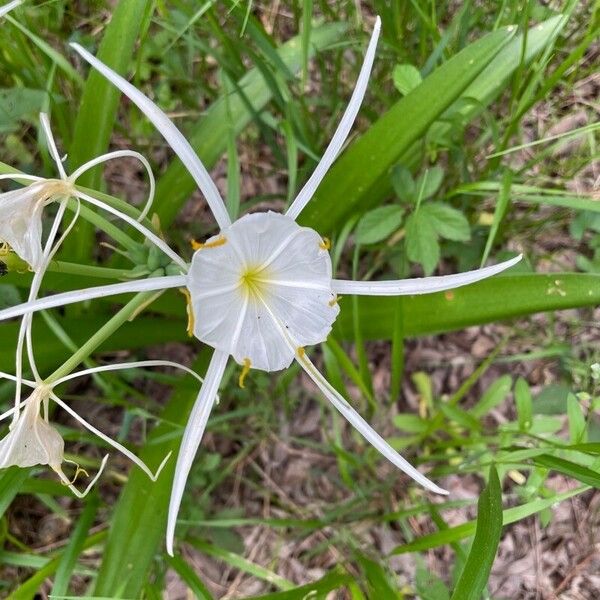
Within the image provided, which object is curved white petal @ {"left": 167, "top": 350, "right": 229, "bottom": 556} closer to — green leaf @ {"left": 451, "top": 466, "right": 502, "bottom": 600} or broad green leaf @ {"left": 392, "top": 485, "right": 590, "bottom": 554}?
green leaf @ {"left": 451, "top": 466, "right": 502, "bottom": 600}

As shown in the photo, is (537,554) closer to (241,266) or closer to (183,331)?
(183,331)

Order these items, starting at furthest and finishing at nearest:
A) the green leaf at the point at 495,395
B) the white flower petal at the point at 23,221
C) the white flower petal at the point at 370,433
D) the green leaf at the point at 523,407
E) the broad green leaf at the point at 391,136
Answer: the green leaf at the point at 495,395 < the green leaf at the point at 523,407 < the broad green leaf at the point at 391,136 < the white flower petal at the point at 370,433 < the white flower petal at the point at 23,221

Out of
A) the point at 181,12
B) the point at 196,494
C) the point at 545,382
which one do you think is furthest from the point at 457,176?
the point at 196,494

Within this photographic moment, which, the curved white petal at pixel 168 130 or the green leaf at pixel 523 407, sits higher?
the curved white petal at pixel 168 130

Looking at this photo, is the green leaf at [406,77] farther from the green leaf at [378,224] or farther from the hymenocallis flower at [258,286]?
the hymenocallis flower at [258,286]

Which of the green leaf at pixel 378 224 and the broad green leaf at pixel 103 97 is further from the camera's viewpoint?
the green leaf at pixel 378 224

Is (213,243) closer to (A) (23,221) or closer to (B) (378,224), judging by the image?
(A) (23,221)

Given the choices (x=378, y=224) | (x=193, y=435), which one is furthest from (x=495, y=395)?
(x=193, y=435)

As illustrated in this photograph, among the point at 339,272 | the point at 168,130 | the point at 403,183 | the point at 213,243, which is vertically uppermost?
the point at 168,130

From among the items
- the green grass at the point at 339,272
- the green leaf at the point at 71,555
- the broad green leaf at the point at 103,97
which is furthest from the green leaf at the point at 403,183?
the green leaf at the point at 71,555
